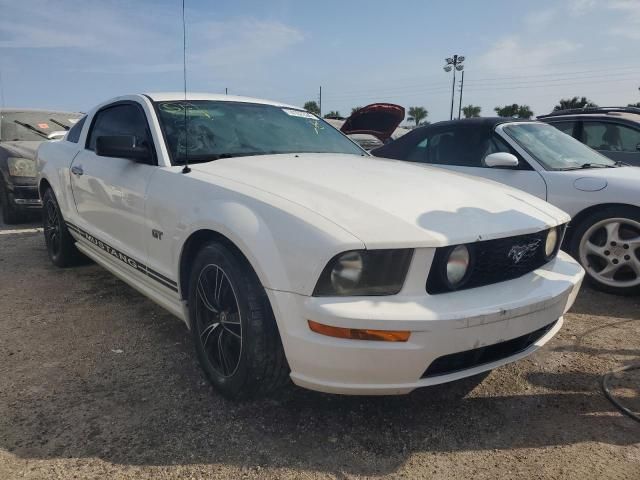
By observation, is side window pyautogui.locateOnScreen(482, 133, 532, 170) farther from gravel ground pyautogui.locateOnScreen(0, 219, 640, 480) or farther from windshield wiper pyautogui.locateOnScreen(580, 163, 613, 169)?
gravel ground pyautogui.locateOnScreen(0, 219, 640, 480)

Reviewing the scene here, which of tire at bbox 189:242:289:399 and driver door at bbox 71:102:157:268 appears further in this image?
driver door at bbox 71:102:157:268

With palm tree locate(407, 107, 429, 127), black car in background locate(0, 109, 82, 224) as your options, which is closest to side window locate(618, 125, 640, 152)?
black car in background locate(0, 109, 82, 224)

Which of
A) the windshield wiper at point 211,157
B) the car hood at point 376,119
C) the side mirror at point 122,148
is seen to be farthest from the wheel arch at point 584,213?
the car hood at point 376,119

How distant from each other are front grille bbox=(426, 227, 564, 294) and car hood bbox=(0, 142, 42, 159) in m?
6.32

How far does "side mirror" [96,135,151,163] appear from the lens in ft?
9.53

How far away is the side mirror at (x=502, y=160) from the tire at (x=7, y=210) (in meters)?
5.97

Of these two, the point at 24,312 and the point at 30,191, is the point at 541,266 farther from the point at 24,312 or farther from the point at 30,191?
the point at 30,191

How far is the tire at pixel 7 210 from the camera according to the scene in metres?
6.81

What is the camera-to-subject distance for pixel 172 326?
336 centimetres

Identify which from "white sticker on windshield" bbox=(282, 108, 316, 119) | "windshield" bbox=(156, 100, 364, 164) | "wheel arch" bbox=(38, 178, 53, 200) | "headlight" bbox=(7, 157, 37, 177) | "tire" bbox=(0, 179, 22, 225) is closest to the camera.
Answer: "windshield" bbox=(156, 100, 364, 164)

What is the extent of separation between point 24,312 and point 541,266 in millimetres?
3372

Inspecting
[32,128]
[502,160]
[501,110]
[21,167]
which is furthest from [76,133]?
[501,110]

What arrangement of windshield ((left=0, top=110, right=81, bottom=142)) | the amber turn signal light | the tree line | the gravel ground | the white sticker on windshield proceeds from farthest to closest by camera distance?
the tree line < windshield ((left=0, top=110, right=81, bottom=142)) < the white sticker on windshield < the gravel ground < the amber turn signal light

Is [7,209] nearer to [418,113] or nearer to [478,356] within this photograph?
[478,356]
